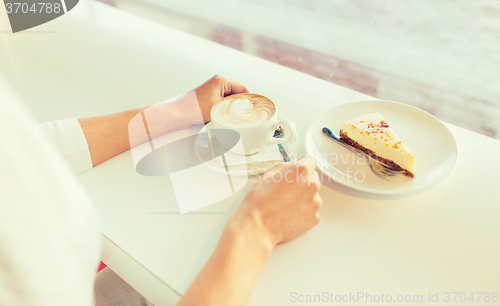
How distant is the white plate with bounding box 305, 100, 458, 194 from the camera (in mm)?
650

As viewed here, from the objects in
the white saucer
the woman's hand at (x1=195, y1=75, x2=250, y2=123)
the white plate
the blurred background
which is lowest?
the blurred background

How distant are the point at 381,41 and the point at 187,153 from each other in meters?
2.40

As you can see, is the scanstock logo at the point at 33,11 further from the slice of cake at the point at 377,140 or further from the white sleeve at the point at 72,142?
the slice of cake at the point at 377,140

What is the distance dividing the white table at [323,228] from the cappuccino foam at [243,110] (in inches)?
4.7

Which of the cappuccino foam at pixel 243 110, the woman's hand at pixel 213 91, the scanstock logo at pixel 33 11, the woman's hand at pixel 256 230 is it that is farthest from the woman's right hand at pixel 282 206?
the scanstock logo at pixel 33 11

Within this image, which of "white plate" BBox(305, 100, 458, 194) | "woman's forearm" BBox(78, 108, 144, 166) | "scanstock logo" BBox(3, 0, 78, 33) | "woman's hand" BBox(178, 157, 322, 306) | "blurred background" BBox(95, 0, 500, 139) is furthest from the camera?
"blurred background" BBox(95, 0, 500, 139)

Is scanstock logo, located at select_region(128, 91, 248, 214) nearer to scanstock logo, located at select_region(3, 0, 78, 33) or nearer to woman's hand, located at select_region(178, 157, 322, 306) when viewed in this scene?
woman's hand, located at select_region(178, 157, 322, 306)

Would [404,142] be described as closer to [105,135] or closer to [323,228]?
[323,228]

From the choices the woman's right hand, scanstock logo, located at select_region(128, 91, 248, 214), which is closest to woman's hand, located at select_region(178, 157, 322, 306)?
the woman's right hand

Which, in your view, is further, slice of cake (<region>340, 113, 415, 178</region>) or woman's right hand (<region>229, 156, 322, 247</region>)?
slice of cake (<region>340, 113, 415, 178</region>)

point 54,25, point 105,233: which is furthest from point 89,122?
point 54,25

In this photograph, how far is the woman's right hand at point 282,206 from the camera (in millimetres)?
572

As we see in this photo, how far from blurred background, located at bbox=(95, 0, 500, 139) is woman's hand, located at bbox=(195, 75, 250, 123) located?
161cm

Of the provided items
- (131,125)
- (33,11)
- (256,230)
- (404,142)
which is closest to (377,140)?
(404,142)
